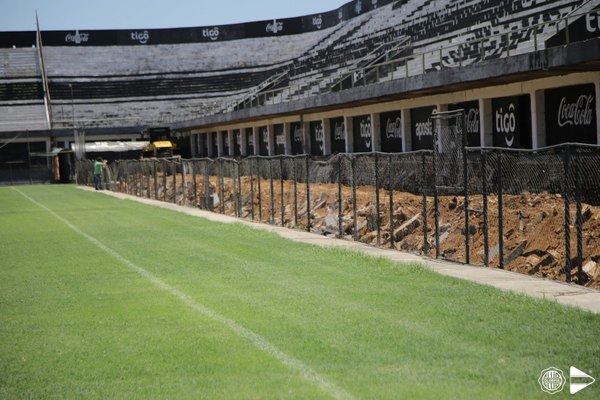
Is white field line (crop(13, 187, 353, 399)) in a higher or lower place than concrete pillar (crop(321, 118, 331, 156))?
lower

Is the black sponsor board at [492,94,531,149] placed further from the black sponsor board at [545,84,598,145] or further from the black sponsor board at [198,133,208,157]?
the black sponsor board at [198,133,208,157]

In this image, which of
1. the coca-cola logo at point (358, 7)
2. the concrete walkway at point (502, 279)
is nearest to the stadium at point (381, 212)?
the concrete walkway at point (502, 279)

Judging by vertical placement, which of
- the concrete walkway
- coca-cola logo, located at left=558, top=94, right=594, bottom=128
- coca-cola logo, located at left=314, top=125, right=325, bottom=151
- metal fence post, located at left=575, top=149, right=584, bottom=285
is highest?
coca-cola logo, located at left=558, top=94, right=594, bottom=128

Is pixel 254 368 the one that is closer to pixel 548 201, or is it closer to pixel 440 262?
pixel 440 262

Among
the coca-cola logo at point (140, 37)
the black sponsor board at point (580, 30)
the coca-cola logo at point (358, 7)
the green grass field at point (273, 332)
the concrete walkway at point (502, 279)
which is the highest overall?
the coca-cola logo at point (140, 37)

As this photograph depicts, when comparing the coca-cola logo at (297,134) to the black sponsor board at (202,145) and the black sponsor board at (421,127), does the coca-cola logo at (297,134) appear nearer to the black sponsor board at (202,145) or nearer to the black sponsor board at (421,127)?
the black sponsor board at (421,127)

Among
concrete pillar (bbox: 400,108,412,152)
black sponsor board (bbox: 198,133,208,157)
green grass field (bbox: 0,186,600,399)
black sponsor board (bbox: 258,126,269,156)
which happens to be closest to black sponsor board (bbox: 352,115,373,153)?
concrete pillar (bbox: 400,108,412,152)

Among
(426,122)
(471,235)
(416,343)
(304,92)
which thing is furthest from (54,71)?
(416,343)

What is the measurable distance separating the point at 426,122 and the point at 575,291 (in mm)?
24521

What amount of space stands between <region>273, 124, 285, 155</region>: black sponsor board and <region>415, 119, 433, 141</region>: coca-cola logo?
20.9 meters

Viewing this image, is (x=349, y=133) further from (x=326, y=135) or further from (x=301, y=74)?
(x=301, y=74)

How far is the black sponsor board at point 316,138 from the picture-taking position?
5091 centimetres

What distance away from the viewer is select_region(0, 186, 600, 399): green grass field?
7.73 metres

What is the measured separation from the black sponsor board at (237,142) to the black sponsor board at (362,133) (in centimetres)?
2330
